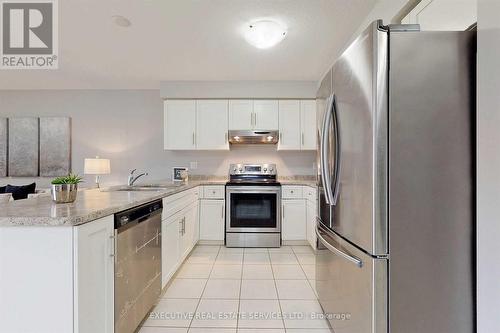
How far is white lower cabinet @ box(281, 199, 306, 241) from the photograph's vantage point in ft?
12.7

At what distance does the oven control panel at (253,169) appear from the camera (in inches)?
173

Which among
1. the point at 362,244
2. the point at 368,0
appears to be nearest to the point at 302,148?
the point at 368,0

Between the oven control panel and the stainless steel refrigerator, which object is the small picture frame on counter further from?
the stainless steel refrigerator

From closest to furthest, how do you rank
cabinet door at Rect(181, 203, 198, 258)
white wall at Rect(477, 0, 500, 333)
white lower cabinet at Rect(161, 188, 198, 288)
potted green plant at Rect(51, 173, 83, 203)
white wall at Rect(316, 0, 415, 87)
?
1. white wall at Rect(477, 0, 500, 333)
2. potted green plant at Rect(51, 173, 83, 203)
3. white wall at Rect(316, 0, 415, 87)
4. white lower cabinet at Rect(161, 188, 198, 288)
5. cabinet door at Rect(181, 203, 198, 258)

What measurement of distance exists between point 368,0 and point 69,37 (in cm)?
283

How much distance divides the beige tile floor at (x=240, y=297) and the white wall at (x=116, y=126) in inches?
73.8

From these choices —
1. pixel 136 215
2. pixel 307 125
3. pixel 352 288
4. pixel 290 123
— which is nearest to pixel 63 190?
pixel 136 215

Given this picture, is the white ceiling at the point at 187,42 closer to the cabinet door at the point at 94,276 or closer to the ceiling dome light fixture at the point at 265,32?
the ceiling dome light fixture at the point at 265,32

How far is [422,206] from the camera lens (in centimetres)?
121

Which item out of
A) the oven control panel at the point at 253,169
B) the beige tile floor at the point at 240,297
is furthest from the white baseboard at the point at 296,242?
the oven control panel at the point at 253,169

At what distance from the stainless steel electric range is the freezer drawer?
1.84 m

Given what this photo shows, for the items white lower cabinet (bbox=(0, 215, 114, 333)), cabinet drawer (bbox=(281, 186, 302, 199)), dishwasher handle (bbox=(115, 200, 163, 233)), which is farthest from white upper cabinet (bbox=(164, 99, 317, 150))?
white lower cabinet (bbox=(0, 215, 114, 333))

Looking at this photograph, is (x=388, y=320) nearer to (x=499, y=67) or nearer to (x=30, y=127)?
(x=499, y=67)

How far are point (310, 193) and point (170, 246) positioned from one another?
6.41 feet
